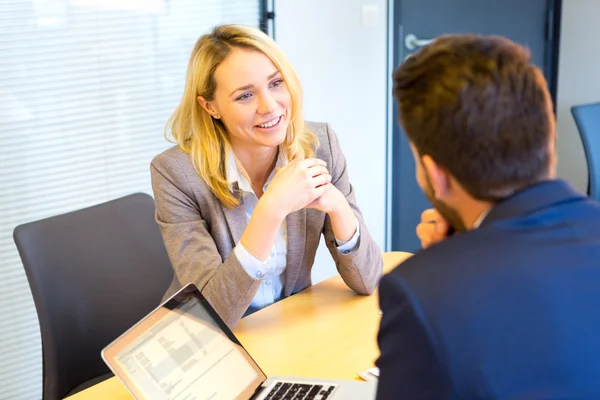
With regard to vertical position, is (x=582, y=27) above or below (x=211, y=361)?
above

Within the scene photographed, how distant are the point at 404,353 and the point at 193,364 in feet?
1.84

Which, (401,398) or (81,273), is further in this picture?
(81,273)

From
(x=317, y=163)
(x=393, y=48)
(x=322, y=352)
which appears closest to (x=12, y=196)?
(x=317, y=163)

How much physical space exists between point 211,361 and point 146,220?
69 centimetres

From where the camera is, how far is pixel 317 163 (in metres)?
1.67

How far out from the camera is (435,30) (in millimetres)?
3828

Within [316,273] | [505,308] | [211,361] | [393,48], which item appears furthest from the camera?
[393,48]

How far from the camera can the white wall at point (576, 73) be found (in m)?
4.23

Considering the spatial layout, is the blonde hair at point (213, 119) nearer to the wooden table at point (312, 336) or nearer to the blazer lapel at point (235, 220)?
the blazer lapel at point (235, 220)

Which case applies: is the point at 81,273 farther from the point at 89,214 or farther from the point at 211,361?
the point at 211,361

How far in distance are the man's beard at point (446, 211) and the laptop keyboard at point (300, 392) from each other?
1.48ft

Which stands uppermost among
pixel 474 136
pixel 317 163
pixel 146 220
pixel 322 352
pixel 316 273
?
pixel 474 136

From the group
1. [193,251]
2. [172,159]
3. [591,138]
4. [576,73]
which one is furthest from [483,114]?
[576,73]

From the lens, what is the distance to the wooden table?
1390 mm
